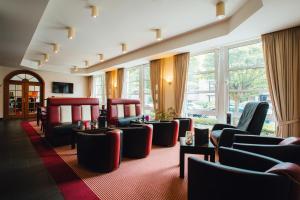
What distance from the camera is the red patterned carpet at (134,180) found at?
2.19 m

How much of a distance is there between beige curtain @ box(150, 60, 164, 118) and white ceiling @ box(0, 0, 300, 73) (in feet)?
2.69

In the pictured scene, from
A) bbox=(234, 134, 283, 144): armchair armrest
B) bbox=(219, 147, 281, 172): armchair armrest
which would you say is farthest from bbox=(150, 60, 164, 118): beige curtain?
bbox=(219, 147, 281, 172): armchair armrest

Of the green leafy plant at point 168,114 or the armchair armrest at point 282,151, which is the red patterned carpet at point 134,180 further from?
the green leafy plant at point 168,114

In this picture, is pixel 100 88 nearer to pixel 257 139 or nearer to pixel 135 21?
pixel 135 21

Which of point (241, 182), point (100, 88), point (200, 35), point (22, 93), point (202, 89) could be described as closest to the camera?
point (241, 182)

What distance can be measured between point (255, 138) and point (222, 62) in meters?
2.79

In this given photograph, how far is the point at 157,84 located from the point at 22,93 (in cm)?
747

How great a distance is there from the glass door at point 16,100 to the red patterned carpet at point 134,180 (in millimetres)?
7627

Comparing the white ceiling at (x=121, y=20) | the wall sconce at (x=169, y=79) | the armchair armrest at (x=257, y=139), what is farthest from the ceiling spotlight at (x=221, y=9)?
the wall sconce at (x=169, y=79)

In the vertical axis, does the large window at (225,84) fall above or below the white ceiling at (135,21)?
below

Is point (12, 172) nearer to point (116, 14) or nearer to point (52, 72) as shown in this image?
point (116, 14)

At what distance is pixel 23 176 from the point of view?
8.66 feet

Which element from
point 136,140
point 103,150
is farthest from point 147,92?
point 103,150

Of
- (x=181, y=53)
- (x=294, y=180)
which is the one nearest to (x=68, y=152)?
(x=294, y=180)
